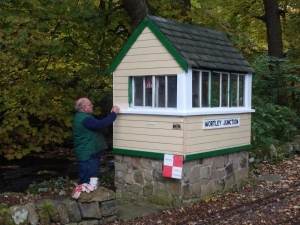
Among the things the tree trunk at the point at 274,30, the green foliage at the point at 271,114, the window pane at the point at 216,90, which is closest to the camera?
the window pane at the point at 216,90

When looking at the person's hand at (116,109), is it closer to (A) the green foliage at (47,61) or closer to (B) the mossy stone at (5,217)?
(B) the mossy stone at (5,217)

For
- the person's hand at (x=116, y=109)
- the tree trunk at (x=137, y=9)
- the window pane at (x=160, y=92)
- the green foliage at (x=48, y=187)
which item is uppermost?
the tree trunk at (x=137, y=9)

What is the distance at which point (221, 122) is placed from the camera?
310 inches

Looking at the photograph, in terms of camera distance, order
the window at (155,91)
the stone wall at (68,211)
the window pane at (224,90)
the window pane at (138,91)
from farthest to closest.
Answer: the window pane at (224,90)
the window pane at (138,91)
the window at (155,91)
the stone wall at (68,211)

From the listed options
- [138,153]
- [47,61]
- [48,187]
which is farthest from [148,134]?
[47,61]

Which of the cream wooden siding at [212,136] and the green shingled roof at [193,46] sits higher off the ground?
the green shingled roof at [193,46]

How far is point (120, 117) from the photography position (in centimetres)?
789

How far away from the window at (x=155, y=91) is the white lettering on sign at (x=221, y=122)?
73 cm

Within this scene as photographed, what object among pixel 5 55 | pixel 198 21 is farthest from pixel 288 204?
pixel 5 55

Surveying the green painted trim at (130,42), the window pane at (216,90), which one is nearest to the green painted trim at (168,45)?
the green painted trim at (130,42)

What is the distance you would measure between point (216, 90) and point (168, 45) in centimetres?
135

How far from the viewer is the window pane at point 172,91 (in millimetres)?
7203

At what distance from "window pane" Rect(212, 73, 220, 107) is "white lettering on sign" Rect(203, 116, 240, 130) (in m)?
0.30

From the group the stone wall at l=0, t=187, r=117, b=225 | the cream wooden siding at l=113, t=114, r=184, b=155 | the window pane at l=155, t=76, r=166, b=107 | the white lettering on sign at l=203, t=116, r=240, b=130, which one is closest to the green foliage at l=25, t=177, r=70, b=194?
the cream wooden siding at l=113, t=114, r=184, b=155
